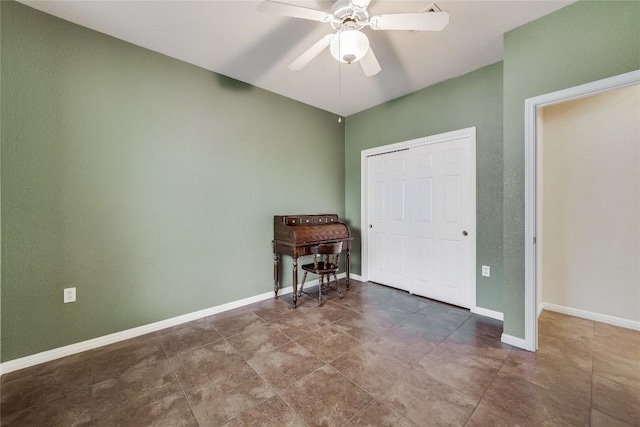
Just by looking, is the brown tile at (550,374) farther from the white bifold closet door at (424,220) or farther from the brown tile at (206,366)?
the brown tile at (206,366)

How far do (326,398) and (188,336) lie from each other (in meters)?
1.45

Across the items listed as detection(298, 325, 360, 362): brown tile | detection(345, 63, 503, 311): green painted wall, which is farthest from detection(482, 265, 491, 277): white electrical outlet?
detection(298, 325, 360, 362): brown tile

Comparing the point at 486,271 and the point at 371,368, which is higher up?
Result: the point at 486,271

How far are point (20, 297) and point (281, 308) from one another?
209cm

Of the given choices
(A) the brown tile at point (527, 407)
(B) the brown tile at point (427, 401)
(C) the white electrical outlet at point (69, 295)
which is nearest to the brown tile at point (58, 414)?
(C) the white electrical outlet at point (69, 295)

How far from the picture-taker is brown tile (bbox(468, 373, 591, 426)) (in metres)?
1.33

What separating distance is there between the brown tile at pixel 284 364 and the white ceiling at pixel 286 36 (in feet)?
8.58

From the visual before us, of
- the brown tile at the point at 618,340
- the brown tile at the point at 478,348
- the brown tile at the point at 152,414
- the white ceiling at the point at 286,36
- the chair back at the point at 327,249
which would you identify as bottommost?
the brown tile at the point at 152,414

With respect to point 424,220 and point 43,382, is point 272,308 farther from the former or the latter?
point 424,220

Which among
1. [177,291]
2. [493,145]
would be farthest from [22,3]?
[493,145]

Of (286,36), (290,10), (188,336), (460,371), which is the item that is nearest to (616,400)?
(460,371)

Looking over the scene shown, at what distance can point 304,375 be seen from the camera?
173 centimetres

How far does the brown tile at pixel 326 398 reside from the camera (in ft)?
4.54

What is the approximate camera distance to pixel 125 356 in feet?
6.45
